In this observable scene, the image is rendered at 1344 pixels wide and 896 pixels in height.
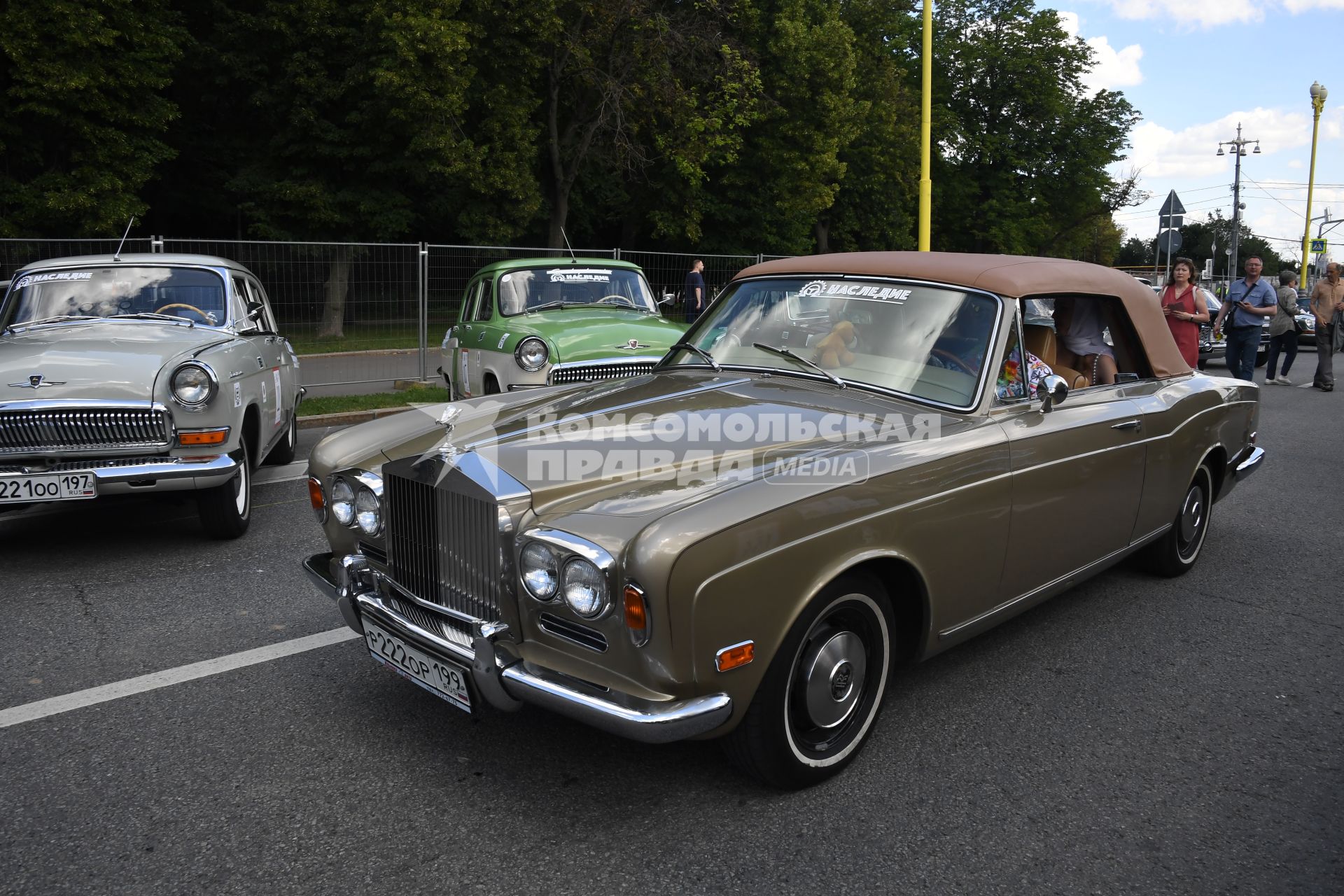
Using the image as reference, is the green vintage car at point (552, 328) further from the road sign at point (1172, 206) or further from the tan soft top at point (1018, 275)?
the road sign at point (1172, 206)

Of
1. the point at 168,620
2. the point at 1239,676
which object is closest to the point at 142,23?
the point at 168,620

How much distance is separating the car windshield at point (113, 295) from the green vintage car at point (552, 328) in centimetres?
235

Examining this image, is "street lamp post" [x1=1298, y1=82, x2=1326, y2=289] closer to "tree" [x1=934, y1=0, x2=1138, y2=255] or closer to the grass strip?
"tree" [x1=934, y1=0, x2=1138, y2=255]

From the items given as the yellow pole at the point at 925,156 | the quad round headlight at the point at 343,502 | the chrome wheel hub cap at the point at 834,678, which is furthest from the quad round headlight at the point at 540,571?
the yellow pole at the point at 925,156

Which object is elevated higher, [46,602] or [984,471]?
[984,471]

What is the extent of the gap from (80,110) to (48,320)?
47.7ft

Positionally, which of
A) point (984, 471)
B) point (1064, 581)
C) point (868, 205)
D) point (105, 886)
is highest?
point (868, 205)

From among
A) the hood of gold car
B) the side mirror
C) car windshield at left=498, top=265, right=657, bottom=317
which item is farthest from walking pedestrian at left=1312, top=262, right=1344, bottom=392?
the hood of gold car

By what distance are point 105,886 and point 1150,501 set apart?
4393mm

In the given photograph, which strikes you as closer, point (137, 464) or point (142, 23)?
point (137, 464)

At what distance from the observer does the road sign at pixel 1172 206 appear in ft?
58.7

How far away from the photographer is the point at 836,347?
404 cm

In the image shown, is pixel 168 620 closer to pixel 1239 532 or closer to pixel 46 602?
pixel 46 602

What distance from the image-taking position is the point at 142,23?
1866cm
